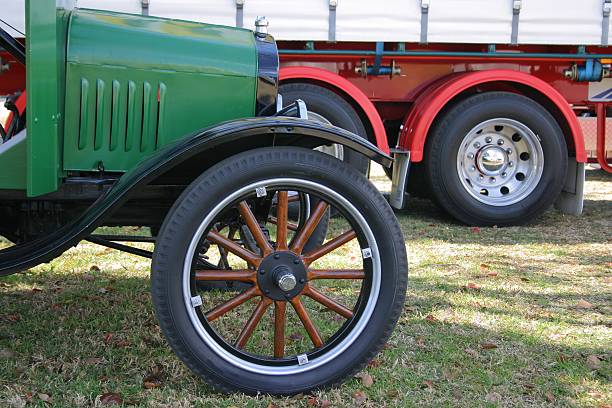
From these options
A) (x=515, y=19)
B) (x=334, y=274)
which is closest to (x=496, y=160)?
(x=515, y=19)

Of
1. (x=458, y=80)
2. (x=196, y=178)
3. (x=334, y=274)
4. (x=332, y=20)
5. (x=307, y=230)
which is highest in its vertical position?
(x=332, y=20)

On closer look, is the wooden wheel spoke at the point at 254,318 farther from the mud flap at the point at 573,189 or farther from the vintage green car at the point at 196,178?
the mud flap at the point at 573,189

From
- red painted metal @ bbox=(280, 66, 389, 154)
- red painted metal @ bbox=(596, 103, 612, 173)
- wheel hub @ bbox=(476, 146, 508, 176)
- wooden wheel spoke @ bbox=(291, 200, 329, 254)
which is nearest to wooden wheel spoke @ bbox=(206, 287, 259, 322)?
wooden wheel spoke @ bbox=(291, 200, 329, 254)

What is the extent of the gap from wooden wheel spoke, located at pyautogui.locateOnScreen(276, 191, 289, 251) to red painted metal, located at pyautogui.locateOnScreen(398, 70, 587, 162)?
3490mm

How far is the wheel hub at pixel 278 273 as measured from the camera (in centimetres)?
311

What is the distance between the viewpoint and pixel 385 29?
643 cm

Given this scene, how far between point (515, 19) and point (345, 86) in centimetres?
144

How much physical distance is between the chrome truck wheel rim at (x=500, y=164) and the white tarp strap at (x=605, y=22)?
3.11ft

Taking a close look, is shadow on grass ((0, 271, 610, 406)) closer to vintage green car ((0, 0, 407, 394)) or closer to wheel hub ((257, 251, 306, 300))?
vintage green car ((0, 0, 407, 394))

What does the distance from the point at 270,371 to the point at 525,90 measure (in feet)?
14.6

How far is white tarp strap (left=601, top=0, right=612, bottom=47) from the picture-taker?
21.3ft

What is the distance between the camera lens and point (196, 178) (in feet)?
10.4

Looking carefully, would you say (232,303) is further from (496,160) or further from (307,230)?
(496,160)

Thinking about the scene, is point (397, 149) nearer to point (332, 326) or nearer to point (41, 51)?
point (332, 326)
